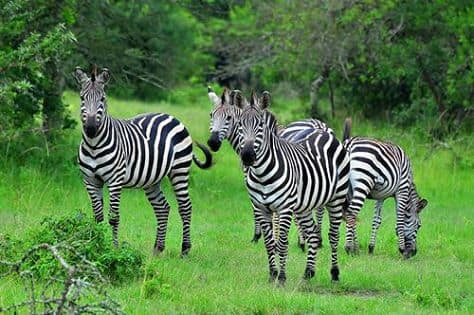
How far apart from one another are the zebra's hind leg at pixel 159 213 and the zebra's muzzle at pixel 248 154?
110 inches

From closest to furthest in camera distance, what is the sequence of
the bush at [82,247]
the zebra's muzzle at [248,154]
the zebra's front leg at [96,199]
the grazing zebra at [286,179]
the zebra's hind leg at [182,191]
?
1. the bush at [82,247]
2. the zebra's muzzle at [248,154]
3. the grazing zebra at [286,179]
4. the zebra's front leg at [96,199]
5. the zebra's hind leg at [182,191]

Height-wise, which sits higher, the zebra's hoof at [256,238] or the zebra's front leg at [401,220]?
the zebra's front leg at [401,220]

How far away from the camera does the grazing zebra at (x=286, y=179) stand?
9.46 metres

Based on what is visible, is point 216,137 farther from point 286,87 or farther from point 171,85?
point 286,87

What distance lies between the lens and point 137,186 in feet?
37.6

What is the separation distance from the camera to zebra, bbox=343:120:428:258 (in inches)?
472

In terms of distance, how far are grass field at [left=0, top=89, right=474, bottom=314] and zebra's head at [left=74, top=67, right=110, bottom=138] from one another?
3.32 feet

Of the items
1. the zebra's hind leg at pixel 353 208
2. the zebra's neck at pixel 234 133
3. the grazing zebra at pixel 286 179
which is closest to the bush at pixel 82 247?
the grazing zebra at pixel 286 179

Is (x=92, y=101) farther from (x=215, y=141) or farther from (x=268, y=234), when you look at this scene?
(x=268, y=234)

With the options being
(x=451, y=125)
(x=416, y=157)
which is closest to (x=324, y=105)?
(x=451, y=125)

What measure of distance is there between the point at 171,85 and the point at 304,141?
8.86 meters

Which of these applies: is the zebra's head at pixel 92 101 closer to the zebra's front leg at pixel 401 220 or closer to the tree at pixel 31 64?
the tree at pixel 31 64

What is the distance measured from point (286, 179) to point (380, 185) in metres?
3.09

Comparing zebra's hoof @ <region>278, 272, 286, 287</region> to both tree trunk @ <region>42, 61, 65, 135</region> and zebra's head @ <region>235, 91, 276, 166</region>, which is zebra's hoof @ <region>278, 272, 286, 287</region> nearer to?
zebra's head @ <region>235, 91, 276, 166</region>
